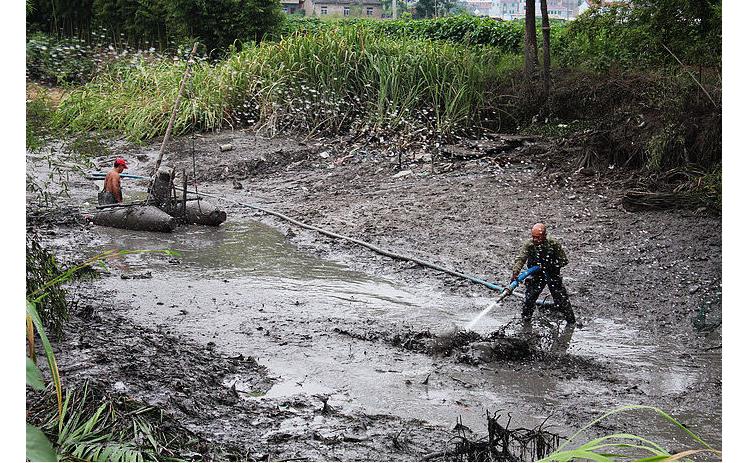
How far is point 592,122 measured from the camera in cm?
930

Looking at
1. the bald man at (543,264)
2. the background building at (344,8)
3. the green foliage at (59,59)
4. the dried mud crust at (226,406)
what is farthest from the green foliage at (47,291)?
the green foliage at (59,59)

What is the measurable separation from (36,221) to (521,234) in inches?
165

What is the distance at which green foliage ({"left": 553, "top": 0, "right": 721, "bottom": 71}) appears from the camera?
7488 millimetres

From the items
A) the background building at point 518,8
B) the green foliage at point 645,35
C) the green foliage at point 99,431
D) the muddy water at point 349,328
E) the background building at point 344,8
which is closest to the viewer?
the green foliage at point 99,431

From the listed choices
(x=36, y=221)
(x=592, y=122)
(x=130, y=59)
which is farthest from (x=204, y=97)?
(x=592, y=122)

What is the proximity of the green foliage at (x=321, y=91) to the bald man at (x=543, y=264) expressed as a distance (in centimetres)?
502

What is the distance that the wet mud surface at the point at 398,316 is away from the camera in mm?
3660

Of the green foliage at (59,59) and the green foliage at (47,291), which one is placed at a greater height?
the green foliage at (59,59)

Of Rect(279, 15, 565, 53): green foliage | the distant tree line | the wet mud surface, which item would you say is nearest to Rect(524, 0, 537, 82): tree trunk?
Rect(279, 15, 565, 53): green foliage

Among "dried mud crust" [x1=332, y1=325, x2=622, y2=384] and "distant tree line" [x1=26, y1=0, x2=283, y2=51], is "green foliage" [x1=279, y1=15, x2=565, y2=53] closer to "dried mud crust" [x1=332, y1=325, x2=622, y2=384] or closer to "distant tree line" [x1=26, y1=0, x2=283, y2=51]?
"distant tree line" [x1=26, y1=0, x2=283, y2=51]

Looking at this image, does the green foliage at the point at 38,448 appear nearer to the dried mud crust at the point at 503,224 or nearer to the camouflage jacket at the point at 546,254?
the camouflage jacket at the point at 546,254

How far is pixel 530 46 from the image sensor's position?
10586 mm

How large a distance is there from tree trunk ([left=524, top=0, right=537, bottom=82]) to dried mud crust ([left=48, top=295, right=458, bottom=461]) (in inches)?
287

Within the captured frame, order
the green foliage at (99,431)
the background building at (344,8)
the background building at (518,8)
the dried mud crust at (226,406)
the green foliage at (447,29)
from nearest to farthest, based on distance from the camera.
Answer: the green foliage at (99,431) → the dried mud crust at (226,406) → the background building at (344,8) → the background building at (518,8) → the green foliage at (447,29)
